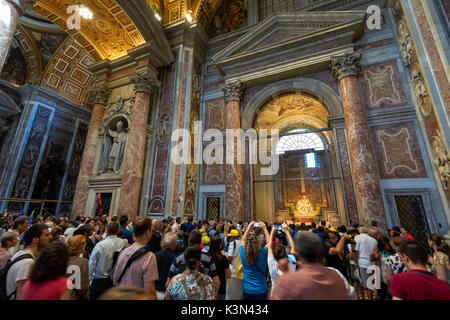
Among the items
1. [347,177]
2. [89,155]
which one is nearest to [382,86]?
[347,177]

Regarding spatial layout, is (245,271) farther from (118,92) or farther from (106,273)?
(118,92)

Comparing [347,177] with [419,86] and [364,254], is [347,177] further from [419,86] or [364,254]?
[364,254]

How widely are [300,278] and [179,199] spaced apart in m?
8.13

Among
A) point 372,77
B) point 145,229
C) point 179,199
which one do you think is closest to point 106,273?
point 145,229

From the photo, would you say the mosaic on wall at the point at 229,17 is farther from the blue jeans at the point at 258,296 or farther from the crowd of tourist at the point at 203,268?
the blue jeans at the point at 258,296

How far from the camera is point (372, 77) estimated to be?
8562mm

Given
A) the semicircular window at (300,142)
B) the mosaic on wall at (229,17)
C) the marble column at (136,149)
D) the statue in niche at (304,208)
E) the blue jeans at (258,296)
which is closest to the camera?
the blue jeans at (258,296)

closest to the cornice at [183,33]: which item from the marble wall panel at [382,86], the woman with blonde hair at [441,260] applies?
the marble wall panel at [382,86]

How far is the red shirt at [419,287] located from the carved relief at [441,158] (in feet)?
20.4

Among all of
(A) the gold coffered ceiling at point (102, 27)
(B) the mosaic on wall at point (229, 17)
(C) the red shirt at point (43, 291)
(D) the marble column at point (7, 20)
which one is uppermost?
(B) the mosaic on wall at point (229, 17)

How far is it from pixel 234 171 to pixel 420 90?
7.02 metres

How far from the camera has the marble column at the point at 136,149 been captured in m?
8.62

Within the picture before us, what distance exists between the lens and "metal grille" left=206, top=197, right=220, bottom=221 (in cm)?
992

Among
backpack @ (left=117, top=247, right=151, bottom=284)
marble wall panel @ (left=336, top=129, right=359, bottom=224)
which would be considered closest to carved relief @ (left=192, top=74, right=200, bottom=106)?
marble wall panel @ (left=336, top=129, right=359, bottom=224)
